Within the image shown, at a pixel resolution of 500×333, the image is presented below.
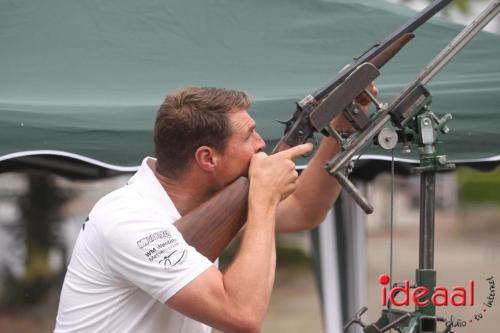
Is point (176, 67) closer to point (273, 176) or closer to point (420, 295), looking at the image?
point (273, 176)

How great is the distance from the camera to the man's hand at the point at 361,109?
Answer: 1929mm

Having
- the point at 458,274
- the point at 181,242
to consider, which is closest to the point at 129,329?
the point at 181,242

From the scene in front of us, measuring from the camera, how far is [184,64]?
11.2 feet

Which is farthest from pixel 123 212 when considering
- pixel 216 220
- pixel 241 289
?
pixel 241 289

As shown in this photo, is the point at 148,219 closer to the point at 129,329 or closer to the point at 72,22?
the point at 129,329

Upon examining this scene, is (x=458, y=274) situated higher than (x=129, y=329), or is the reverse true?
(x=129, y=329)

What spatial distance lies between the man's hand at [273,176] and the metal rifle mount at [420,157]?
0.28ft

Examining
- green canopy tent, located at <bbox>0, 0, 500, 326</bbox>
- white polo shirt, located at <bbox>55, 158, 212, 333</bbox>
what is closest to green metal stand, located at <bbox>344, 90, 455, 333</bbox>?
white polo shirt, located at <bbox>55, 158, 212, 333</bbox>

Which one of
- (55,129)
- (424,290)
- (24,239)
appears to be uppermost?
(424,290)

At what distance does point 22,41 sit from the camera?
3441mm

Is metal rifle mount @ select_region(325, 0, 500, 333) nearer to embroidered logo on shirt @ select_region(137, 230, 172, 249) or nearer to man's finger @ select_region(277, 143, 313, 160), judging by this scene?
man's finger @ select_region(277, 143, 313, 160)

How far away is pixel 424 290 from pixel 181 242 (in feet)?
1.77

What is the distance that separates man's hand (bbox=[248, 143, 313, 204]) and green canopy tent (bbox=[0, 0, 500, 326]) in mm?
1053

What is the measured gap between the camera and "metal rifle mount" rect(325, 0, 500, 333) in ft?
6.04
